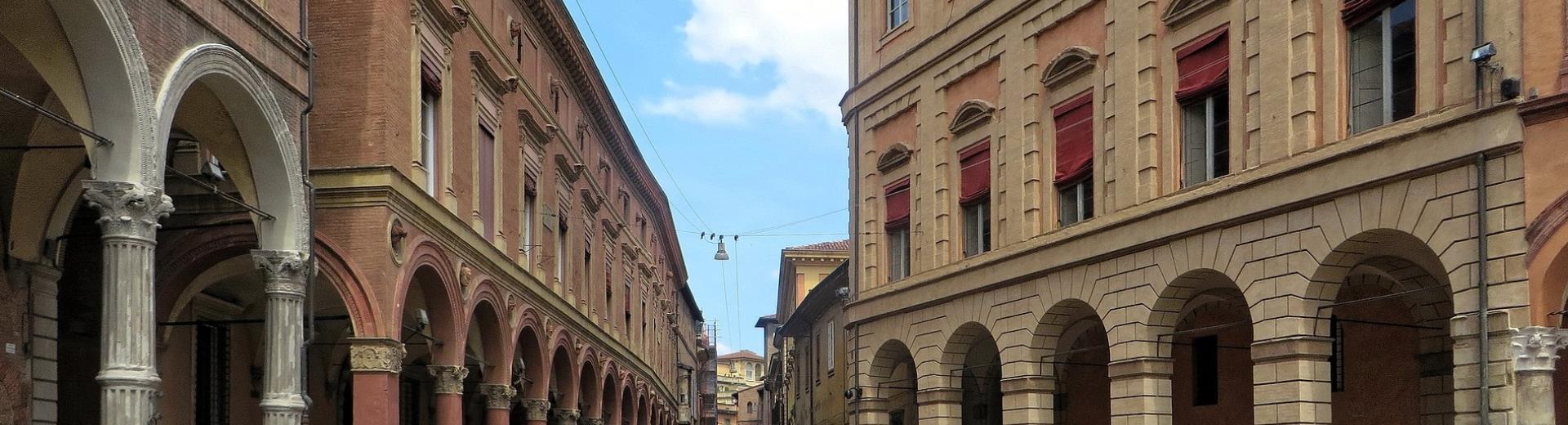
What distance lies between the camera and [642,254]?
5319 centimetres

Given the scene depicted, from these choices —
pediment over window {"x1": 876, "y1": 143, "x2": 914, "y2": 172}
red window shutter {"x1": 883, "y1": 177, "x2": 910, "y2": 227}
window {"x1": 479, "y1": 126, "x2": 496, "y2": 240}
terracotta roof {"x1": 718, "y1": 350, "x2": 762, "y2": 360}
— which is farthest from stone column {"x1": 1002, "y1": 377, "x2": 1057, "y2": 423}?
terracotta roof {"x1": 718, "y1": 350, "x2": 762, "y2": 360}

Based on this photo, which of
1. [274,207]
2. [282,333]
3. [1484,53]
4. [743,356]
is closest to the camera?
[1484,53]

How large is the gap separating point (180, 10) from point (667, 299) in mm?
48849

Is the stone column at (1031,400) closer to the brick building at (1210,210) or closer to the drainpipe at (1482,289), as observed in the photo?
the brick building at (1210,210)

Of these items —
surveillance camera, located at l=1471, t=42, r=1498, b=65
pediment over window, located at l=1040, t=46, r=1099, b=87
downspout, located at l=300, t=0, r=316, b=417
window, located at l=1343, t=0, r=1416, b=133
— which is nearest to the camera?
surveillance camera, located at l=1471, t=42, r=1498, b=65

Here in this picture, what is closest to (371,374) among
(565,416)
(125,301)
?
(125,301)

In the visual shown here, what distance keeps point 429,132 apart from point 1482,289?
14.5m

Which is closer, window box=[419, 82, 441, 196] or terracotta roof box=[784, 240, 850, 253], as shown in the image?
window box=[419, 82, 441, 196]

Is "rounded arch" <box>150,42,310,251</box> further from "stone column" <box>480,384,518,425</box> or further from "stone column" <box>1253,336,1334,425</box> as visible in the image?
"stone column" <box>1253,336,1334,425</box>

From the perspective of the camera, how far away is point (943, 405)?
2995cm

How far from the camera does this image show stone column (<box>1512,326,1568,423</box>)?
16.4m

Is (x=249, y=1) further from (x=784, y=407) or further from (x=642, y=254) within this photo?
(x=784, y=407)

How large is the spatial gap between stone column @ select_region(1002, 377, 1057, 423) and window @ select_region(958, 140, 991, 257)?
9.33 ft

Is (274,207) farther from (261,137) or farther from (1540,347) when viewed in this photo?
(1540,347)
